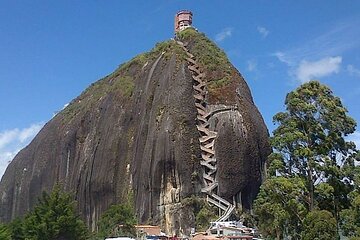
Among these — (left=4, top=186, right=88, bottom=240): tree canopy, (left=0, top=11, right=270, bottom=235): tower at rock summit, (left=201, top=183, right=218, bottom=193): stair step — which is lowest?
(left=4, top=186, right=88, bottom=240): tree canopy

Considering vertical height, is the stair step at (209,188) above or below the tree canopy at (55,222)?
above

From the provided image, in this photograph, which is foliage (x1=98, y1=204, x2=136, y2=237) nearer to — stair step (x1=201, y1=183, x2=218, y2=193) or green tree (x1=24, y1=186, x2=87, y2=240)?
green tree (x1=24, y1=186, x2=87, y2=240)

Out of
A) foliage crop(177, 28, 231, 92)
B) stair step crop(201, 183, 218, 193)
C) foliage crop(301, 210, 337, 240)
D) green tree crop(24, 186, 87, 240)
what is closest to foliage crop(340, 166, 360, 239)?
foliage crop(301, 210, 337, 240)

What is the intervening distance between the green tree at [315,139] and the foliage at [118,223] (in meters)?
19.4

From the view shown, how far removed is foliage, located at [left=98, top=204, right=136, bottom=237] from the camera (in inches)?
2130

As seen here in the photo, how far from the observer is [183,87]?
65312 millimetres

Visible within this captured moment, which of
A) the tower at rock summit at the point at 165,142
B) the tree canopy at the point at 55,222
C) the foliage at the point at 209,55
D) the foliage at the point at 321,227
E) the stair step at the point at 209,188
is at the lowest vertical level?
the foliage at the point at 321,227

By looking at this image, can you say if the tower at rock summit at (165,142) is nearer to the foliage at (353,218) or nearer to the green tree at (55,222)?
the green tree at (55,222)

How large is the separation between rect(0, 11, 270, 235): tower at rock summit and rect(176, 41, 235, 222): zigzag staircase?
0.37 feet

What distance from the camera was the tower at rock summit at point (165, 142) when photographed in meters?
59.5

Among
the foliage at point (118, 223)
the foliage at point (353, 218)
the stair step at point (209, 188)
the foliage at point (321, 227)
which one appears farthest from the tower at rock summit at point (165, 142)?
the foliage at point (321, 227)

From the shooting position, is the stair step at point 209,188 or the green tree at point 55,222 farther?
the stair step at point 209,188

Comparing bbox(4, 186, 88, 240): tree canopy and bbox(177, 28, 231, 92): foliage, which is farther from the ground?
bbox(177, 28, 231, 92): foliage

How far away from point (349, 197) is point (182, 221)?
21810 mm
